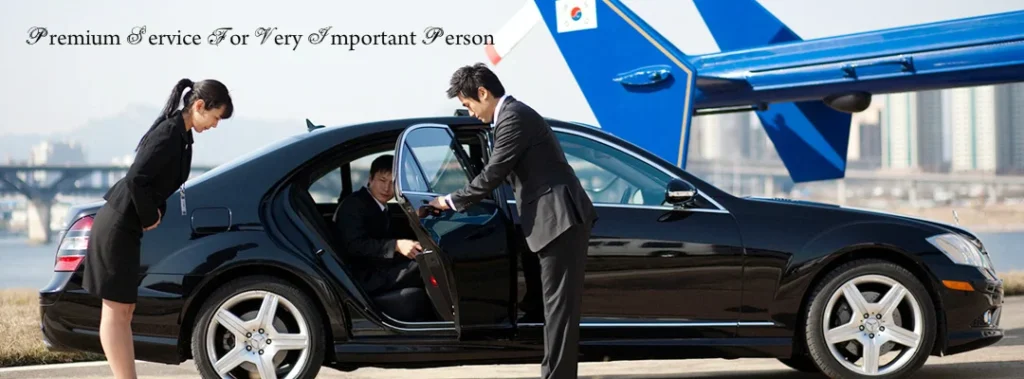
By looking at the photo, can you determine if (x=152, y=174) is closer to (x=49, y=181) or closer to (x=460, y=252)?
(x=460, y=252)

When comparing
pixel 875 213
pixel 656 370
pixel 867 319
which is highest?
pixel 875 213

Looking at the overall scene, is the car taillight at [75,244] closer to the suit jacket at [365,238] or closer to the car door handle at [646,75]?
the suit jacket at [365,238]

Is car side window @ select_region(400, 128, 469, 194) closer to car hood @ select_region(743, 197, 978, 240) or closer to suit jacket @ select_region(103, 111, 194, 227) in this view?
suit jacket @ select_region(103, 111, 194, 227)

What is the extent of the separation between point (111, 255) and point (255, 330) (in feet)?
3.00

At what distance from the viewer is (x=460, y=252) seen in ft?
18.0

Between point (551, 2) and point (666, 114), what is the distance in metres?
2.47

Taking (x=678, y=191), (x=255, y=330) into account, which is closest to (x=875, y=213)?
(x=678, y=191)

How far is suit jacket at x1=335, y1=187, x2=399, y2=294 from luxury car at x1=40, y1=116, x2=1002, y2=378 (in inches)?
2.9

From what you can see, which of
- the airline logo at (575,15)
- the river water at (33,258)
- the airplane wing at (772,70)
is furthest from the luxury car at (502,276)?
the river water at (33,258)

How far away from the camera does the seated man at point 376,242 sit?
5961mm

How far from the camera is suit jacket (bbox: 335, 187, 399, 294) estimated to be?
603 cm

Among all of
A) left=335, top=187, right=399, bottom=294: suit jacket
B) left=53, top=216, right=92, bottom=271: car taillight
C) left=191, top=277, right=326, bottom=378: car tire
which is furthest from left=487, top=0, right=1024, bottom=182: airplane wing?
left=53, top=216, right=92, bottom=271: car taillight

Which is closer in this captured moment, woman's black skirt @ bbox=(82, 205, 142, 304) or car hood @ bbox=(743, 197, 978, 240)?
woman's black skirt @ bbox=(82, 205, 142, 304)

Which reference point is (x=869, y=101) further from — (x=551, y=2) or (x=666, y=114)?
(x=551, y=2)
